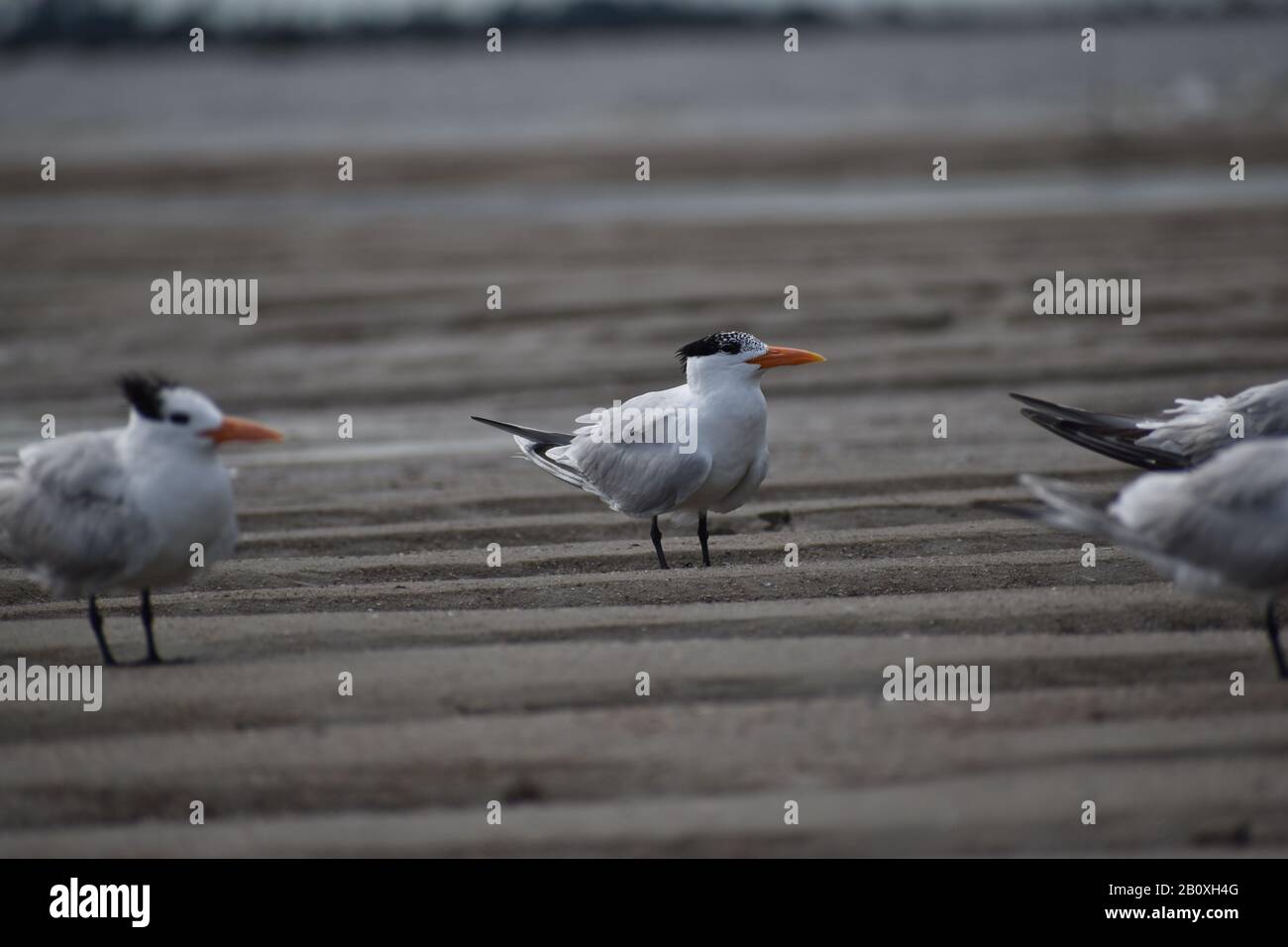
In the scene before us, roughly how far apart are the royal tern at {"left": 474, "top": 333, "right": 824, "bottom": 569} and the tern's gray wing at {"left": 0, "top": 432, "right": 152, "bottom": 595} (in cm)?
228

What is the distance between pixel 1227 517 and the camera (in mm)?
4852

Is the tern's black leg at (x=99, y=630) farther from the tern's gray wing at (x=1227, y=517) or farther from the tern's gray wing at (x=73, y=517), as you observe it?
the tern's gray wing at (x=1227, y=517)

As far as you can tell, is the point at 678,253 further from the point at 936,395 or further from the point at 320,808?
the point at 320,808

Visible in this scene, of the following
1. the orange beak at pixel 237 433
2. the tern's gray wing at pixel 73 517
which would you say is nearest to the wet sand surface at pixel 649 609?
the tern's gray wing at pixel 73 517

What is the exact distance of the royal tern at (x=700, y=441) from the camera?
20.6 feet

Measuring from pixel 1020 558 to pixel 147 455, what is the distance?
361 cm

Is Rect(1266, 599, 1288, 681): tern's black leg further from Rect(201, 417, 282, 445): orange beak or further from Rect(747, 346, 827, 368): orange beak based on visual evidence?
Rect(201, 417, 282, 445): orange beak

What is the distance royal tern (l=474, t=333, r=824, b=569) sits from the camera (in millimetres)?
6270

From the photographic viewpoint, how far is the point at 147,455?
16.4ft

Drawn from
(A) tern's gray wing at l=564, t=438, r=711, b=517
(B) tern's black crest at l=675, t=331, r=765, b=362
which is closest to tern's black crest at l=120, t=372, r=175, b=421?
(A) tern's gray wing at l=564, t=438, r=711, b=517

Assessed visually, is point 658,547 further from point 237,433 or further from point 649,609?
point 237,433

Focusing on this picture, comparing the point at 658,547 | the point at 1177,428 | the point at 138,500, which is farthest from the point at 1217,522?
the point at 138,500

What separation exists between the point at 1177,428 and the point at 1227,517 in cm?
159
